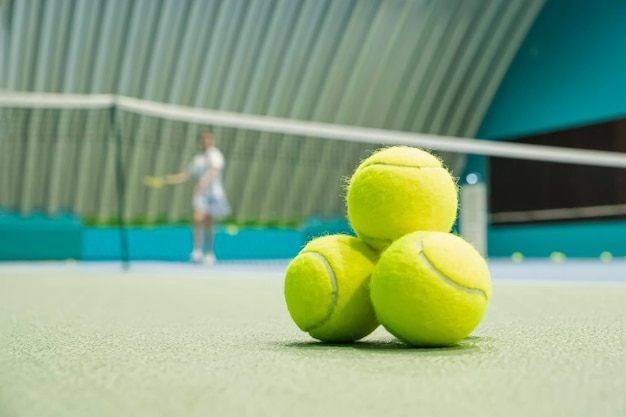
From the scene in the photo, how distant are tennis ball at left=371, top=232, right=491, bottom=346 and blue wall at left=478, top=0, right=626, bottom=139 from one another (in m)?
15.6

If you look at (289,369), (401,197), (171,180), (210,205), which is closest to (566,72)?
(171,180)

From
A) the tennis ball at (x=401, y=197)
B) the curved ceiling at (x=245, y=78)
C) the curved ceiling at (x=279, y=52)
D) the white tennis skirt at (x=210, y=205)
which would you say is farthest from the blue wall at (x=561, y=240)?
the tennis ball at (x=401, y=197)

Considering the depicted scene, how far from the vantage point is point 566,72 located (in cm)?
1733

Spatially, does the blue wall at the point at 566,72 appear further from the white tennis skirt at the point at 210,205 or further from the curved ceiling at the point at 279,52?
the white tennis skirt at the point at 210,205

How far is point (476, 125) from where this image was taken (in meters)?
20.3

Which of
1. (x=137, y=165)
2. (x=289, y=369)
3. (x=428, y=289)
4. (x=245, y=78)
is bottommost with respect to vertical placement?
(x=137, y=165)

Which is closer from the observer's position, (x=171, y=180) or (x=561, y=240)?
(x=171, y=180)

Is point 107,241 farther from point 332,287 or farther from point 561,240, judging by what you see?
point 332,287

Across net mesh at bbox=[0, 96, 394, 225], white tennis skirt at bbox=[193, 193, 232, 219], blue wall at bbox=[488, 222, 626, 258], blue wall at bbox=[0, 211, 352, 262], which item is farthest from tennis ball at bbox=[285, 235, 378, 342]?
net mesh at bbox=[0, 96, 394, 225]

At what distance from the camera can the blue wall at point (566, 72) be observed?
16250 millimetres

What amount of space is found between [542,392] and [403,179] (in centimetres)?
81

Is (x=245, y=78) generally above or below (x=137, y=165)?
above

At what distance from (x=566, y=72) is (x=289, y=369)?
17.2m

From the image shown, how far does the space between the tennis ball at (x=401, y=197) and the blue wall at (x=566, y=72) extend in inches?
607
